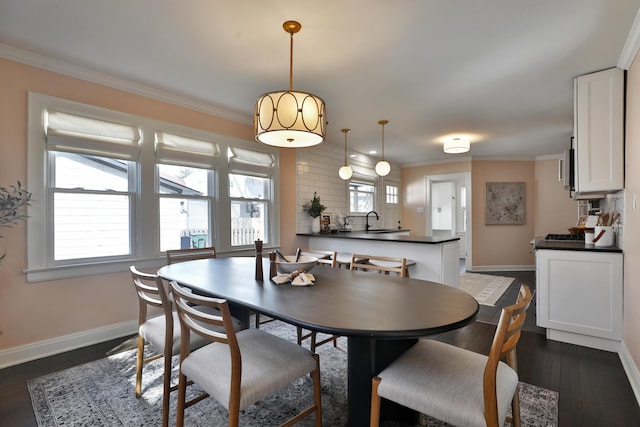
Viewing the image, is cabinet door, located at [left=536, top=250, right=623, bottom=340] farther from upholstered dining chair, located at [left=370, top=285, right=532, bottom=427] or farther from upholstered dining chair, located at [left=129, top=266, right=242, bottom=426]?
upholstered dining chair, located at [left=129, top=266, right=242, bottom=426]

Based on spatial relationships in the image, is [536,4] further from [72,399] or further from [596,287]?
[72,399]

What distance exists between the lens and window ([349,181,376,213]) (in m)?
6.11

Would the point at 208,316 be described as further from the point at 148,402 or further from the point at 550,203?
the point at 550,203

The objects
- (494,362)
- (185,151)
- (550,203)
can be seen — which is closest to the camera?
(494,362)

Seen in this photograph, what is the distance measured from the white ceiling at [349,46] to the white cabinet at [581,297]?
1715 millimetres

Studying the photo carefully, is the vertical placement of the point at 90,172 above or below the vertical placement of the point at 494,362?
above

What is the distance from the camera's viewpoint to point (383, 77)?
2963 mm

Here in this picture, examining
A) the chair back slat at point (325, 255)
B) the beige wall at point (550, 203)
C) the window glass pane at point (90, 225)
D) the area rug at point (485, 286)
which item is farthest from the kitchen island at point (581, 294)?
the beige wall at point (550, 203)

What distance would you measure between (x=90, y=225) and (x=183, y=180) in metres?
1.00

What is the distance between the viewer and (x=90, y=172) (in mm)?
2900

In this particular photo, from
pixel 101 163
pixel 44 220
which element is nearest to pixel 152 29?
pixel 101 163

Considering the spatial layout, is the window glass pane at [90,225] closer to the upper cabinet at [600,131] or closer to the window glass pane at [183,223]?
the window glass pane at [183,223]

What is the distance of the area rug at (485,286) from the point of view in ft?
14.7

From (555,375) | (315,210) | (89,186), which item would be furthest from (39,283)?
(555,375)
